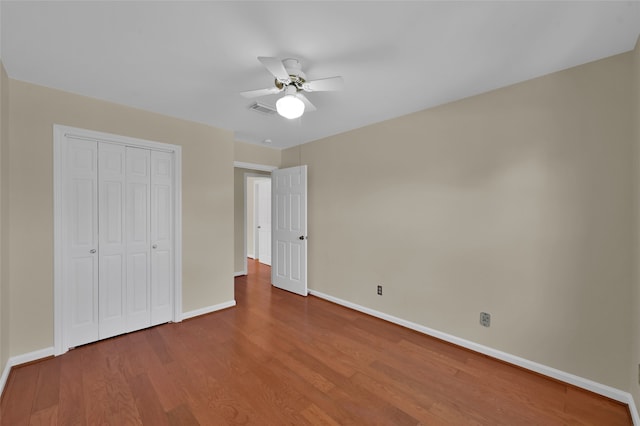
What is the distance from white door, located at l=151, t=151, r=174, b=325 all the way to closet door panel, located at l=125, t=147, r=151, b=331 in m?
0.05

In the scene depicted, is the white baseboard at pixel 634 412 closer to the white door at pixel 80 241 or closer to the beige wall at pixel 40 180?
the beige wall at pixel 40 180

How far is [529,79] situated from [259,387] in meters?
3.34

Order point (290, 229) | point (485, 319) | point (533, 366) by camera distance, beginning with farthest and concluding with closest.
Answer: point (290, 229)
point (485, 319)
point (533, 366)

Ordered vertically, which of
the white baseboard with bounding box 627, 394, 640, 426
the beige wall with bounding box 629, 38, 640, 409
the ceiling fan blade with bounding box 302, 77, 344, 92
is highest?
the ceiling fan blade with bounding box 302, 77, 344, 92

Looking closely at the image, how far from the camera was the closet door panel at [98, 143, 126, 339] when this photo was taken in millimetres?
2705

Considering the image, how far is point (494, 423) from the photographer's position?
169cm

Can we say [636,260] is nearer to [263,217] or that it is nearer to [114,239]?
[114,239]

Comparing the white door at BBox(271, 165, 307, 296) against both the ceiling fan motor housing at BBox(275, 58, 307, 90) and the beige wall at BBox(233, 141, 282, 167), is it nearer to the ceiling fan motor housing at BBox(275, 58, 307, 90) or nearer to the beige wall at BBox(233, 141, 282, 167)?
the beige wall at BBox(233, 141, 282, 167)

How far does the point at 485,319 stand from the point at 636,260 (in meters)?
1.13

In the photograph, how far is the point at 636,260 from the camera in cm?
173

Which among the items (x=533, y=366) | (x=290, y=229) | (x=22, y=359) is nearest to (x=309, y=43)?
(x=290, y=229)

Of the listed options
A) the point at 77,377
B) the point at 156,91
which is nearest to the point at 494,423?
the point at 77,377

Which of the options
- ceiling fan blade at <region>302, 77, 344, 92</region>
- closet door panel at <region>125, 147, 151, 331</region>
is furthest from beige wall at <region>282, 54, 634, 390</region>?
closet door panel at <region>125, 147, 151, 331</region>

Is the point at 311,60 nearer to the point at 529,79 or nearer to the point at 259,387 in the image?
the point at 529,79
